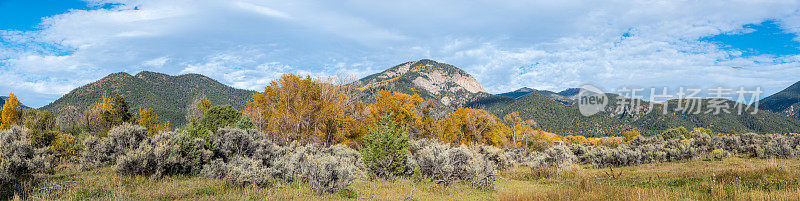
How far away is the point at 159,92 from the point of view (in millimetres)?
151000

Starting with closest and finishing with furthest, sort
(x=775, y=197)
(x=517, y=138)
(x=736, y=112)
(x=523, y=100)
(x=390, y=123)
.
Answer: (x=775, y=197), (x=390, y=123), (x=517, y=138), (x=736, y=112), (x=523, y=100)

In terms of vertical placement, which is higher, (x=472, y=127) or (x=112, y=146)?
(x=472, y=127)

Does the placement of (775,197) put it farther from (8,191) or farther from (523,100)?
(523,100)

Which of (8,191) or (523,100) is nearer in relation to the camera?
(8,191)

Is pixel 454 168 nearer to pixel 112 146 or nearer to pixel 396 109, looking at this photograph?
pixel 112 146

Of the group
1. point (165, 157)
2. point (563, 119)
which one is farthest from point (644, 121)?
point (165, 157)

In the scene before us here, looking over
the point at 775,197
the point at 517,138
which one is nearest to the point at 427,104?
the point at 517,138

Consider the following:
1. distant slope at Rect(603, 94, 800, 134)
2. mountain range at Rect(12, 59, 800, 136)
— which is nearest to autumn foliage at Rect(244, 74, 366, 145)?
mountain range at Rect(12, 59, 800, 136)

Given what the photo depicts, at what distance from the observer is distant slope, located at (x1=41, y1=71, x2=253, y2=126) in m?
124

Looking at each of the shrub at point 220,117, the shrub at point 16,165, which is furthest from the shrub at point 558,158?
the shrub at point 220,117

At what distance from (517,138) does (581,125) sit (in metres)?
101

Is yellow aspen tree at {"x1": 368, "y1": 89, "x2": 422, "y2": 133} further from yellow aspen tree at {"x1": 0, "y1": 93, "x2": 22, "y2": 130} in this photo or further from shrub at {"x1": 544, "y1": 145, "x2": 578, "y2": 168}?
yellow aspen tree at {"x1": 0, "y1": 93, "x2": 22, "y2": 130}

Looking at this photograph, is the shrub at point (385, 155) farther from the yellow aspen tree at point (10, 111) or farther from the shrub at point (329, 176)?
the yellow aspen tree at point (10, 111)

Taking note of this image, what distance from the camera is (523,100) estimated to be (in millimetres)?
180000
